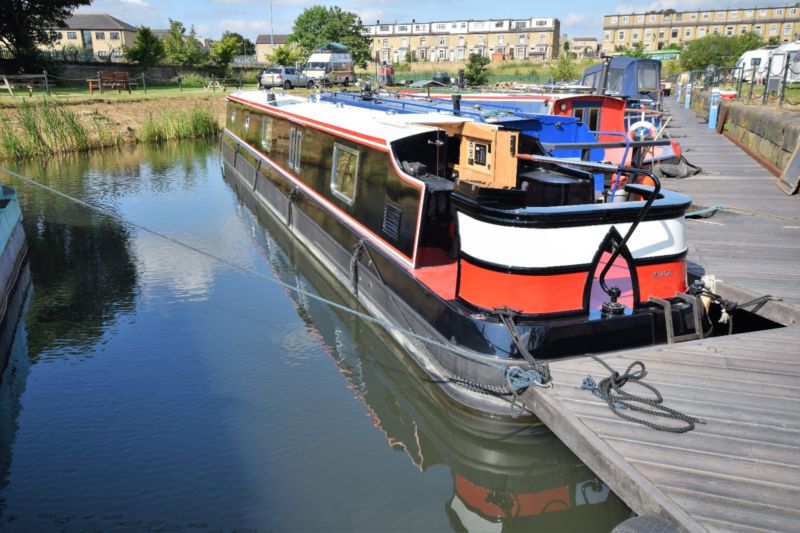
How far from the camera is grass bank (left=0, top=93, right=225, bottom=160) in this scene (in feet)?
65.4

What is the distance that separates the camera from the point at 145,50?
4203 cm

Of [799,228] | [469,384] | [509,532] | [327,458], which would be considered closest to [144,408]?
[327,458]

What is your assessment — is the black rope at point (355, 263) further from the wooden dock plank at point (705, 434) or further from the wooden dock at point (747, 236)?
the wooden dock at point (747, 236)

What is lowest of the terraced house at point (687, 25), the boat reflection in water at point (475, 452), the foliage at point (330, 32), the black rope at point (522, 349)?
the boat reflection in water at point (475, 452)

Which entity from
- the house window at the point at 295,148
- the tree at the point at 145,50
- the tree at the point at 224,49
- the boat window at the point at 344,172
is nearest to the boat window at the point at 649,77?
the house window at the point at 295,148

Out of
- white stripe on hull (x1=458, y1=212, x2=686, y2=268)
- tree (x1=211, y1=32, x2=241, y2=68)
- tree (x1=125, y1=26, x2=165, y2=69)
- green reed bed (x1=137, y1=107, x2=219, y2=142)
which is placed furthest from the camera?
tree (x1=211, y1=32, x2=241, y2=68)

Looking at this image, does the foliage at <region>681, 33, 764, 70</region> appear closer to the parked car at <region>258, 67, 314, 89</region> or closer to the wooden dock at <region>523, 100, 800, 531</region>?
the parked car at <region>258, 67, 314, 89</region>

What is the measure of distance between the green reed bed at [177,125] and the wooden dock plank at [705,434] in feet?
71.2

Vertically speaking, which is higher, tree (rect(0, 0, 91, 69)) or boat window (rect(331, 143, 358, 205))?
tree (rect(0, 0, 91, 69))

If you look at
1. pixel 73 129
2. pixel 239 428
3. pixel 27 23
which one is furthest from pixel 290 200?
pixel 27 23

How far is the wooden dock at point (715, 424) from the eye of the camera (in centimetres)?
346

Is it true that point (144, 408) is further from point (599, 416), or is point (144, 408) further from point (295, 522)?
point (599, 416)

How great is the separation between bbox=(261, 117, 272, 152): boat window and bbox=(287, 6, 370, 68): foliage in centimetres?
5124

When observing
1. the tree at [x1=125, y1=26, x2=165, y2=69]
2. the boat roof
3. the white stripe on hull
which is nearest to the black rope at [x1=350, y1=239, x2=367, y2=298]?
the boat roof
